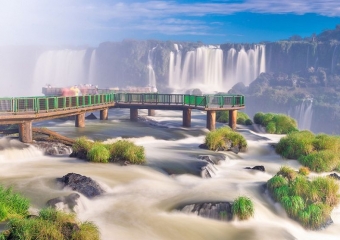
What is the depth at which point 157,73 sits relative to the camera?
161625 millimetres

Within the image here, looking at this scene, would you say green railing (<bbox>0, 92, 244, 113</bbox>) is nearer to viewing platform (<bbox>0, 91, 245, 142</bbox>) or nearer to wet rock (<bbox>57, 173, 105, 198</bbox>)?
viewing platform (<bbox>0, 91, 245, 142</bbox>)

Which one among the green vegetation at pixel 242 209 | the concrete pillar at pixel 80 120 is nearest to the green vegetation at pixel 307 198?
the green vegetation at pixel 242 209

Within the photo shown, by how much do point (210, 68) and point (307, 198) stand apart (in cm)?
12171

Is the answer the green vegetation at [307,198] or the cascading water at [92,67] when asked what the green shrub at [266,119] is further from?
the cascading water at [92,67]

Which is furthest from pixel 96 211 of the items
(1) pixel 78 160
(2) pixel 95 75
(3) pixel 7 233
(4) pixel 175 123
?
(2) pixel 95 75

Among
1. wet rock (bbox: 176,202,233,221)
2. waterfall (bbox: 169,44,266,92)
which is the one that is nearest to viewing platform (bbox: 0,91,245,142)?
wet rock (bbox: 176,202,233,221)

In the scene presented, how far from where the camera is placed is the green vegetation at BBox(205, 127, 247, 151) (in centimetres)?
3098

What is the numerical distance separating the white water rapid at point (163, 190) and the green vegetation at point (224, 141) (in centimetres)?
93

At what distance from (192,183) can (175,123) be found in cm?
2617

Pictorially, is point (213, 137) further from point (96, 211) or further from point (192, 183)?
point (96, 211)

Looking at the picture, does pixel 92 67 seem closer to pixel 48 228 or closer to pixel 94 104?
pixel 94 104

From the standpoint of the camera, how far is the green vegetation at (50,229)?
1262cm

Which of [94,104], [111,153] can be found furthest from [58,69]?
[111,153]

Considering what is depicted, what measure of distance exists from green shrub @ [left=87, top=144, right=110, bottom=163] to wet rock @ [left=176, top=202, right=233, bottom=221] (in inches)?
313
